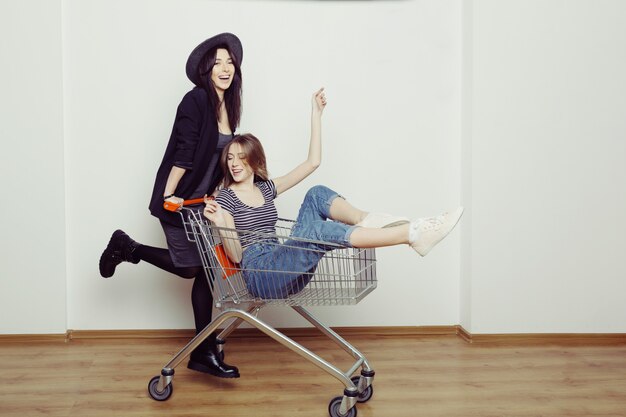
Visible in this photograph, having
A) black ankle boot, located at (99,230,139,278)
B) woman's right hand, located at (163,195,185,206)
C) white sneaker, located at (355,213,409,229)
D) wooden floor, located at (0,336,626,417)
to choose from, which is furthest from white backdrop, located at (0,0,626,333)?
white sneaker, located at (355,213,409,229)

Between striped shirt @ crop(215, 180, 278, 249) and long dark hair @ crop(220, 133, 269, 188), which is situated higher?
long dark hair @ crop(220, 133, 269, 188)

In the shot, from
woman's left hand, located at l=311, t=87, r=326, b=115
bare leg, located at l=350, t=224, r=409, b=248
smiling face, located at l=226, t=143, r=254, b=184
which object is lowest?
bare leg, located at l=350, t=224, r=409, b=248

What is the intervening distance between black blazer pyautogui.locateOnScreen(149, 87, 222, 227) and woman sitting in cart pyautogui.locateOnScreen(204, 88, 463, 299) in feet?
0.35

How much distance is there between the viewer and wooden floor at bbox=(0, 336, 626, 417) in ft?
10.0

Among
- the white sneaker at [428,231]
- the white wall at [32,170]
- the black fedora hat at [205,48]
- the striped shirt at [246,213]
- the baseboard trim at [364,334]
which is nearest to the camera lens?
the white sneaker at [428,231]

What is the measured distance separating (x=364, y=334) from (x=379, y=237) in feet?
5.59

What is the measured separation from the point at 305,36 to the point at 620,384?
8.48ft

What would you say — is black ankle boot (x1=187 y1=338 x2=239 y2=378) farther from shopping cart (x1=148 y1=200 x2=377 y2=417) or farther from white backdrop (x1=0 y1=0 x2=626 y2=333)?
white backdrop (x1=0 y1=0 x2=626 y2=333)

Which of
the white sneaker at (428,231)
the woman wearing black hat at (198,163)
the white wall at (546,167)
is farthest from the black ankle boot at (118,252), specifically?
the white wall at (546,167)

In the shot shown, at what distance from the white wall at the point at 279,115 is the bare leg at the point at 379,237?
148 cm

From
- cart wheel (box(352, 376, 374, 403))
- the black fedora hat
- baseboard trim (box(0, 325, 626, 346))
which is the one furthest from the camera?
baseboard trim (box(0, 325, 626, 346))

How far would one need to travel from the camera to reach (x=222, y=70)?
3.50 m

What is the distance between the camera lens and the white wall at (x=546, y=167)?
13.6 feet

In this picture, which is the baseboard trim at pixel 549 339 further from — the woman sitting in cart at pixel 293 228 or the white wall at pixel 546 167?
the woman sitting in cart at pixel 293 228
